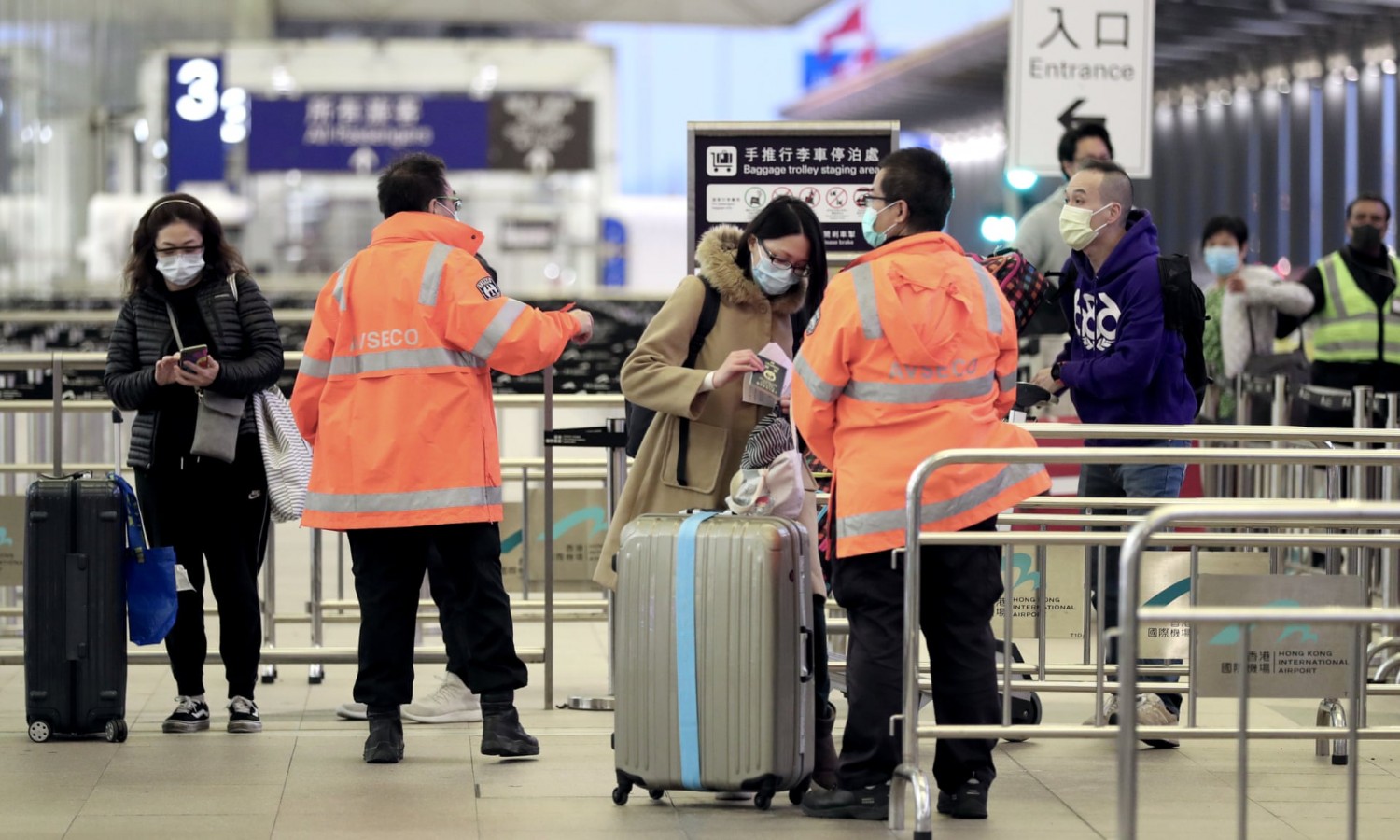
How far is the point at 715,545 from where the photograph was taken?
4809mm

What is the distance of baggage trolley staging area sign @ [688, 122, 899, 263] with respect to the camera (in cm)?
668

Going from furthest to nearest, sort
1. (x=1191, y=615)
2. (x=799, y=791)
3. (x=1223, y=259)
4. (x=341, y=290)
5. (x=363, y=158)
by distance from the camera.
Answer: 1. (x=363, y=158)
2. (x=1223, y=259)
3. (x=341, y=290)
4. (x=799, y=791)
5. (x=1191, y=615)

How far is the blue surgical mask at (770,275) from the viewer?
5.12 m

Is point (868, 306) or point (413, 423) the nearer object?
point (868, 306)

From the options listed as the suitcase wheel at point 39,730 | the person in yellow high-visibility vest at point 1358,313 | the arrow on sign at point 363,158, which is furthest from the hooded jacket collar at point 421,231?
the arrow on sign at point 363,158

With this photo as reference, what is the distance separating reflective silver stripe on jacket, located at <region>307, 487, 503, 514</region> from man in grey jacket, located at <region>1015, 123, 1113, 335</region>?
2.77 m

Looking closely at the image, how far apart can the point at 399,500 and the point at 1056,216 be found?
314cm

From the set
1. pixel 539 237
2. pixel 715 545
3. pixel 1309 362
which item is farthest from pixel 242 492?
pixel 539 237

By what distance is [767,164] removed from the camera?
22.0 feet

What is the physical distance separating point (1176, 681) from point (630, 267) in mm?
26811

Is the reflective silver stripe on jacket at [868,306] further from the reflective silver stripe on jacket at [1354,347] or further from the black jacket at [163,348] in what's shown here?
the reflective silver stripe on jacket at [1354,347]

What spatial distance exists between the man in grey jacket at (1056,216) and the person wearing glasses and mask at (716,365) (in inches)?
90.3

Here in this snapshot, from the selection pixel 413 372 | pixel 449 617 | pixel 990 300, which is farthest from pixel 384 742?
pixel 990 300

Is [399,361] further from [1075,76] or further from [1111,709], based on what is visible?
[1075,76]
